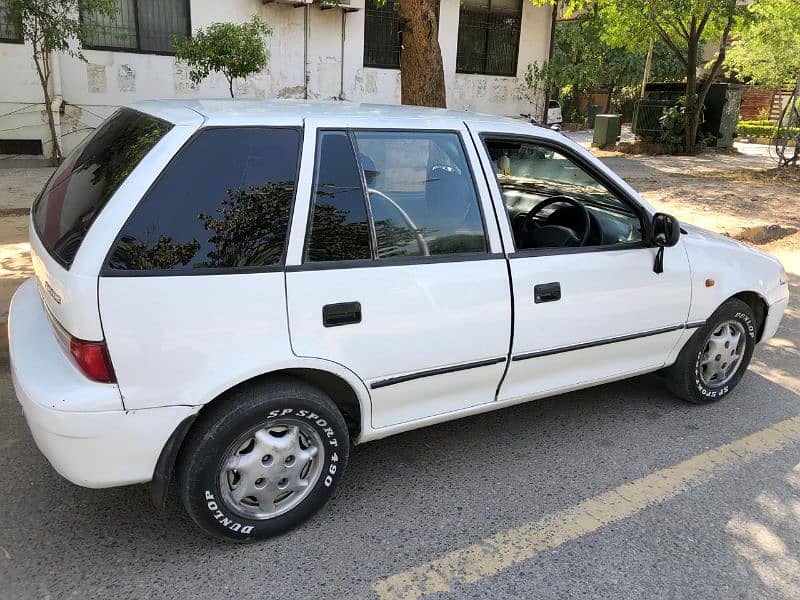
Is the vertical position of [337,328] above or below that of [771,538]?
above

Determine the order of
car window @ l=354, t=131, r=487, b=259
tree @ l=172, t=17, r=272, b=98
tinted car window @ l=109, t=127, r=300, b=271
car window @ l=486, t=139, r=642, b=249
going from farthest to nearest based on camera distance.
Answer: tree @ l=172, t=17, r=272, b=98, car window @ l=486, t=139, r=642, b=249, car window @ l=354, t=131, r=487, b=259, tinted car window @ l=109, t=127, r=300, b=271

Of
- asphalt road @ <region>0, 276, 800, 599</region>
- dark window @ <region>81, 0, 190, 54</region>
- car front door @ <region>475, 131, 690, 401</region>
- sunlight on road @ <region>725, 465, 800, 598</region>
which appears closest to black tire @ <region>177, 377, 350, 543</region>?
asphalt road @ <region>0, 276, 800, 599</region>

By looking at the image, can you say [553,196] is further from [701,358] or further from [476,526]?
[476,526]

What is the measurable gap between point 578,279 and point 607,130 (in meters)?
17.9

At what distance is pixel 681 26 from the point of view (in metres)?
16.7

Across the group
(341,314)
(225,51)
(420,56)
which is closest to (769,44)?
(225,51)

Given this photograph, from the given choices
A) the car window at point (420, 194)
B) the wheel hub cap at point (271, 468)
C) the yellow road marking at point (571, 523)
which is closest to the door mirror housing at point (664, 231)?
the car window at point (420, 194)

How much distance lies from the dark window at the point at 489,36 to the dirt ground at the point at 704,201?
4.16 meters

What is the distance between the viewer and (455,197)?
312 cm

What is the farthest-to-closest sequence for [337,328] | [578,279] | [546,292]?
1. [578,279]
2. [546,292]
3. [337,328]

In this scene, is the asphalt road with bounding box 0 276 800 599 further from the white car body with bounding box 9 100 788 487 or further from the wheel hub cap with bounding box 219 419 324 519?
the white car body with bounding box 9 100 788 487

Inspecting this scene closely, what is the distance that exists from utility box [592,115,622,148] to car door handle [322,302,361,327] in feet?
61.5

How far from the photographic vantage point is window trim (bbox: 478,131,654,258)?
3.17 m

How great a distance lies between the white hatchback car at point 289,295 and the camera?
2.39 metres
